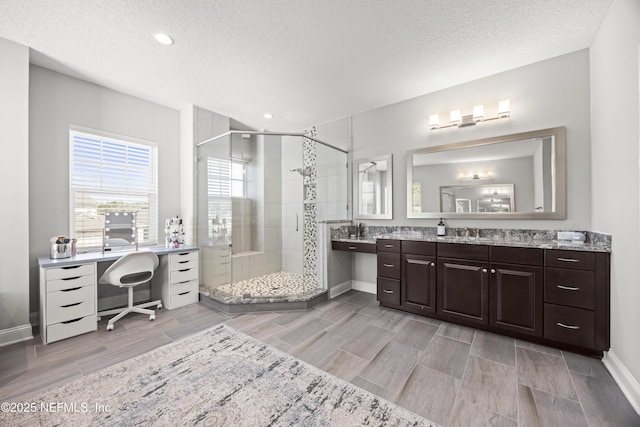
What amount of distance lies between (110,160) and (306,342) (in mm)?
3357

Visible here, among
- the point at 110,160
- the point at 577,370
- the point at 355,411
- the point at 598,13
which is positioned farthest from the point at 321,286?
the point at 598,13

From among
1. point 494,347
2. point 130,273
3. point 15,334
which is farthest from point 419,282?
point 15,334

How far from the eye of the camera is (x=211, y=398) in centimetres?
163

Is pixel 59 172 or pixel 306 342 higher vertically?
pixel 59 172

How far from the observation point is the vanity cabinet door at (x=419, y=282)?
282 cm

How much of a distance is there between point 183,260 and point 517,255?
3.84m

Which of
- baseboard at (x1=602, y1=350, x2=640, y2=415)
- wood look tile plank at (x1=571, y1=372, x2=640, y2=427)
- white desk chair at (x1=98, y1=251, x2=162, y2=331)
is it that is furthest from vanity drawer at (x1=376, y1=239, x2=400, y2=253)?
white desk chair at (x1=98, y1=251, x2=162, y2=331)

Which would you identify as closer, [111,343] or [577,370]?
[577,370]

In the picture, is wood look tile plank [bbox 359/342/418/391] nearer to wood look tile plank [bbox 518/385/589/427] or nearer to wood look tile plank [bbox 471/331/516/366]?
wood look tile plank [bbox 471/331/516/366]

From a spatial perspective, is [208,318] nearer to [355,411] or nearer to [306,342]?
[306,342]

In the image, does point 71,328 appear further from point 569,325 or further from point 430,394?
point 569,325

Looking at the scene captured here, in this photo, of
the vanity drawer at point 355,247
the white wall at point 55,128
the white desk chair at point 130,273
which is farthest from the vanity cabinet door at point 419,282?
the white wall at point 55,128

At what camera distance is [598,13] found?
203 cm

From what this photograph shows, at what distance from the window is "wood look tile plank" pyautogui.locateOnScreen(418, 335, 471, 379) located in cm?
375
